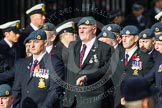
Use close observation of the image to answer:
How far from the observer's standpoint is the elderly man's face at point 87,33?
35.6ft

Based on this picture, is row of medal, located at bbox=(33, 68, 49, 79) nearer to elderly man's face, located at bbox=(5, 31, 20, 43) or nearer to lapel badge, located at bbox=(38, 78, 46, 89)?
lapel badge, located at bbox=(38, 78, 46, 89)

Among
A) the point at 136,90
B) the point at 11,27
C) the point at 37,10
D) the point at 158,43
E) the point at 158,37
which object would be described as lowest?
the point at 136,90

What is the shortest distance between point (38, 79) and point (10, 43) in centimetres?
270

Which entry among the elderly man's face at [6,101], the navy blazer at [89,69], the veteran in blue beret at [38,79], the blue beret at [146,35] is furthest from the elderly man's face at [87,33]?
the blue beret at [146,35]

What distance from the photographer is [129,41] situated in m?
11.9

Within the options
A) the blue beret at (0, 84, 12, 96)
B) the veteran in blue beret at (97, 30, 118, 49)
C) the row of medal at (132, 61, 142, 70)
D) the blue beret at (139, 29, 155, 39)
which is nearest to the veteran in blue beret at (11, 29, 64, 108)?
the blue beret at (0, 84, 12, 96)

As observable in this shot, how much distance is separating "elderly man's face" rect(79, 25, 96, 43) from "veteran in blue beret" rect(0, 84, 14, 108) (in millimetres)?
1381

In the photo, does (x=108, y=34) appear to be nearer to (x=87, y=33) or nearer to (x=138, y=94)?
(x=87, y=33)

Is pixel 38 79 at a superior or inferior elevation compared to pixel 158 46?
inferior

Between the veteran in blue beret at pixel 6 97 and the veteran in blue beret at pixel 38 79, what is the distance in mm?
321

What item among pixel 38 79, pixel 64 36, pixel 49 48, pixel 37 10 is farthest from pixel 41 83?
pixel 37 10

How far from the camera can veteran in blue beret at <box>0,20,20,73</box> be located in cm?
1292

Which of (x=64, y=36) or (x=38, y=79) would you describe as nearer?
(x=38, y=79)

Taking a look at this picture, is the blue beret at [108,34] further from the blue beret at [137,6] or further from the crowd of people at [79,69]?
the blue beret at [137,6]
